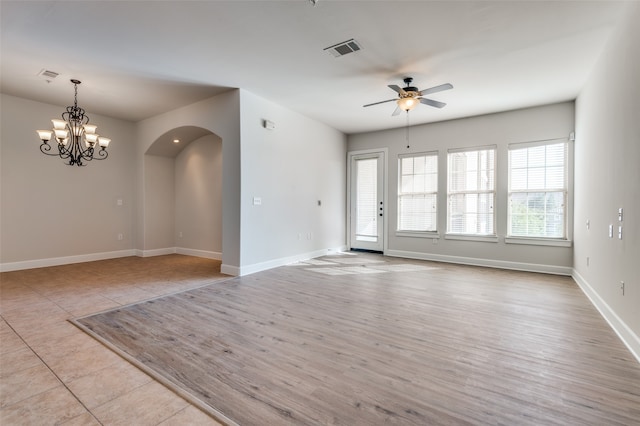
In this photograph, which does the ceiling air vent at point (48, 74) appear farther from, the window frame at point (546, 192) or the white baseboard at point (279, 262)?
the window frame at point (546, 192)

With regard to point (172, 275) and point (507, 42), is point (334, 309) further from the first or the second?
point (507, 42)

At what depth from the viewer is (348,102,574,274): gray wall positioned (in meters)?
5.12

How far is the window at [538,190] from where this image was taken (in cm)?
513

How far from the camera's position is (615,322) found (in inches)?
109

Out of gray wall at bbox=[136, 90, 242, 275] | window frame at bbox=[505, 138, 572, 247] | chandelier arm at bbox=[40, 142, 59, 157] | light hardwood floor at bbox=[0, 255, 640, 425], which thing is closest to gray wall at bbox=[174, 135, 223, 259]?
gray wall at bbox=[136, 90, 242, 275]

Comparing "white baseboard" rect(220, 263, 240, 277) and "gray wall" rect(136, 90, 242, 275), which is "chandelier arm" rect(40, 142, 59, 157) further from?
"white baseboard" rect(220, 263, 240, 277)

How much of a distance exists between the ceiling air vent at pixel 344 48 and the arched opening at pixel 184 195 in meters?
3.59

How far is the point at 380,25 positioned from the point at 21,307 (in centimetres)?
495

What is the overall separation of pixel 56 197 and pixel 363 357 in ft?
21.0

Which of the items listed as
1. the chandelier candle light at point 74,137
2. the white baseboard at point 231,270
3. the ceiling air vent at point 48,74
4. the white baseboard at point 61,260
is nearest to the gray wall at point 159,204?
the white baseboard at point 61,260

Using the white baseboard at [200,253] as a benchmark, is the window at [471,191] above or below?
above

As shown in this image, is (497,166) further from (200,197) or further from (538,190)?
(200,197)

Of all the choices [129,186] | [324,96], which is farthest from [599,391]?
[129,186]

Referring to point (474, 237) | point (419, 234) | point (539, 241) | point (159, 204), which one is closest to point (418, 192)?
point (419, 234)
